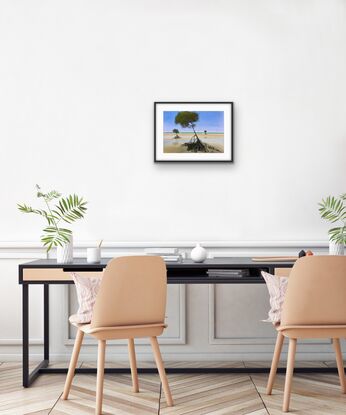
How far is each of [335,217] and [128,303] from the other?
1.63 meters

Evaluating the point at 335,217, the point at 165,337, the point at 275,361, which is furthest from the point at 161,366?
the point at 335,217

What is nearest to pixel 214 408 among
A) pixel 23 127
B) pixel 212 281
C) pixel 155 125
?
pixel 212 281

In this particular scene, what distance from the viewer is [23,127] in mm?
3922

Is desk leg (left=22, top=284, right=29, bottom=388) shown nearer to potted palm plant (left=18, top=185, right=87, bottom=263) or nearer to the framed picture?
potted palm plant (left=18, top=185, right=87, bottom=263)

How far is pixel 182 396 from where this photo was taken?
308 cm

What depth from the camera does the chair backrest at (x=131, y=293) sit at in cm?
268

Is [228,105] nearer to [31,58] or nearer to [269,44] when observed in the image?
[269,44]

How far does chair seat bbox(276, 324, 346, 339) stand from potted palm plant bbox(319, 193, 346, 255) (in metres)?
0.82

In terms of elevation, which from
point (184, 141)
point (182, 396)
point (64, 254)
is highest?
point (184, 141)

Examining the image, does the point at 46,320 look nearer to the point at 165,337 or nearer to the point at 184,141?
the point at 165,337

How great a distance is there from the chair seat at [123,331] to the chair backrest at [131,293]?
20 mm

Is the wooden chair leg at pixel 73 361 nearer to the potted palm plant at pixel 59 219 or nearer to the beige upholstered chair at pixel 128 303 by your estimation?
the beige upholstered chair at pixel 128 303

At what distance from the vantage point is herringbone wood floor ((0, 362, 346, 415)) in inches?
112

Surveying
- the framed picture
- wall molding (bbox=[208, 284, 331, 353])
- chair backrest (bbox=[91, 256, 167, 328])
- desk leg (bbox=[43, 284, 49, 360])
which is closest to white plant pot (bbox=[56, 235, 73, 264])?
desk leg (bbox=[43, 284, 49, 360])
